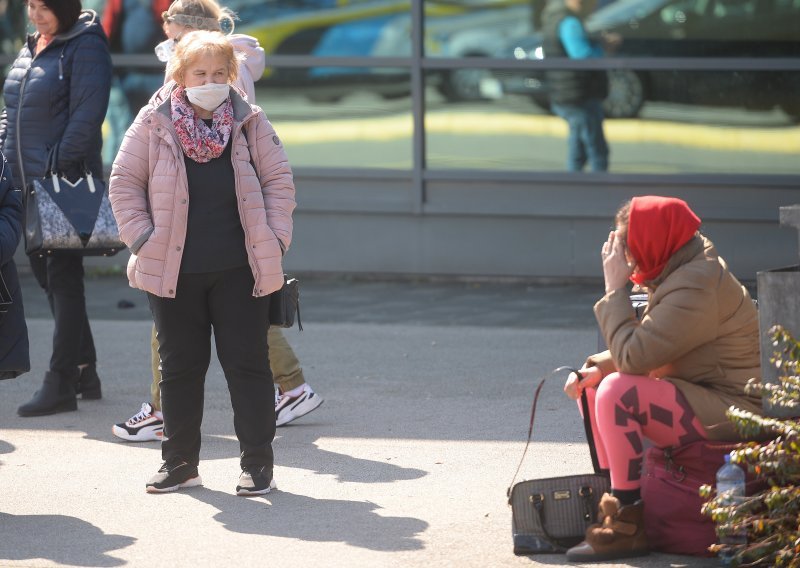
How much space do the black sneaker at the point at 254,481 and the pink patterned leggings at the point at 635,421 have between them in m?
1.47

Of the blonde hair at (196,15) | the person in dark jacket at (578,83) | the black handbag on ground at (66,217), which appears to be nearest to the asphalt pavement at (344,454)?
the black handbag on ground at (66,217)

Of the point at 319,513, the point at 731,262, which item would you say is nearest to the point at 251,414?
the point at 319,513

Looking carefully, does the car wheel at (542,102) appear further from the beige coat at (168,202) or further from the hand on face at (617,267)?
the hand on face at (617,267)

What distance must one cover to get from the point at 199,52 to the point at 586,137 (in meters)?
5.57

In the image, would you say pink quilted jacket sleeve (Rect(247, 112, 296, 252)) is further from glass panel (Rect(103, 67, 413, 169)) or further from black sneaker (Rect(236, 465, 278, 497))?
glass panel (Rect(103, 67, 413, 169))

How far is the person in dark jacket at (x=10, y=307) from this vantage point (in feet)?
17.2

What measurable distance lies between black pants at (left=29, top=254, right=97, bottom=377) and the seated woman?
315cm

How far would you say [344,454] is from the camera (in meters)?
6.06

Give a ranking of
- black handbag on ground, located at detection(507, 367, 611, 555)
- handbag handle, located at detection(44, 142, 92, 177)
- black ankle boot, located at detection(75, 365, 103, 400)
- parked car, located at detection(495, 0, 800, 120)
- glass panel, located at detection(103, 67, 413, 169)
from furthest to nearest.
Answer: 1. glass panel, located at detection(103, 67, 413, 169)
2. parked car, located at detection(495, 0, 800, 120)
3. black ankle boot, located at detection(75, 365, 103, 400)
4. handbag handle, located at detection(44, 142, 92, 177)
5. black handbag on ground, located at detection(507, 367, 611, 555)

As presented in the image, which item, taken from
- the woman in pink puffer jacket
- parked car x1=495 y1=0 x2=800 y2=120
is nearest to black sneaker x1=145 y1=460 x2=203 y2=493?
the woman in pink puffer jacket

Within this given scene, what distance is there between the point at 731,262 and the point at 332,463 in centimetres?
487

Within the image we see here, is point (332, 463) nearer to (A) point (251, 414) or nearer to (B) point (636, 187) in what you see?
(A) point (251, 414)

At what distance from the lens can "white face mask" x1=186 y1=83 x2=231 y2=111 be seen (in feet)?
17.0

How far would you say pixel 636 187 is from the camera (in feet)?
33.3
